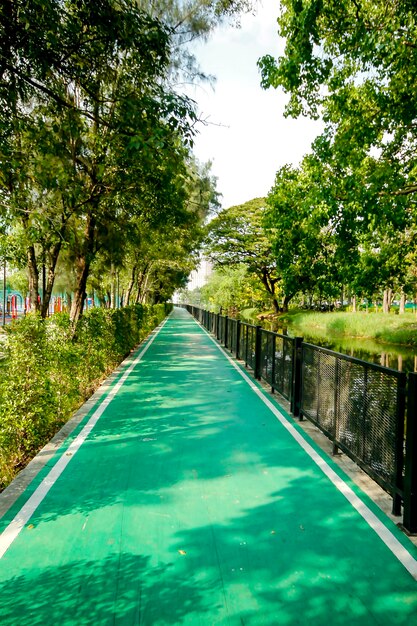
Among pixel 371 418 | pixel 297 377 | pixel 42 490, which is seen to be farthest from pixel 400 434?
pixel 42 490

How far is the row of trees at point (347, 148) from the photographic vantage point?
9.70 meters

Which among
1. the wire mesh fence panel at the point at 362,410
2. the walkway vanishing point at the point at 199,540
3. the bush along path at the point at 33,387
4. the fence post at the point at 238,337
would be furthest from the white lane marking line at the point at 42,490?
the fence post at the point at 238,337

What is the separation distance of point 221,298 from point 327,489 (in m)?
54.9

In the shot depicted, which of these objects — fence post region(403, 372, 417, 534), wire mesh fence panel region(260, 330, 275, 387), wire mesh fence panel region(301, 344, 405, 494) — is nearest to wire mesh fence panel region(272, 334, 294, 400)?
wire mesh fence panel region(260, 330, 275, 387)

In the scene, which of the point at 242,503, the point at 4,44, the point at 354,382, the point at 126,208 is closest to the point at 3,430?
the point at 242,503

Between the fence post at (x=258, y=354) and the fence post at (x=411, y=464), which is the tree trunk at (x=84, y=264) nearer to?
the fence post at (x=258, y=354)

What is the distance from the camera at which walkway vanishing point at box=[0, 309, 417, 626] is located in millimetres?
2850

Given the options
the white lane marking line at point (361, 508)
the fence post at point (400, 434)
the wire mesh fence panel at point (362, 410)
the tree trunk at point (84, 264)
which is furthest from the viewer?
the tree trunk at point (84, 264)

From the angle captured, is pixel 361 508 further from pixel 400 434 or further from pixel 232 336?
pixel 232 336

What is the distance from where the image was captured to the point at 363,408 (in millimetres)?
4832

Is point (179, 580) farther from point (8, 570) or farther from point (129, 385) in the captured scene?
point (129, 385)

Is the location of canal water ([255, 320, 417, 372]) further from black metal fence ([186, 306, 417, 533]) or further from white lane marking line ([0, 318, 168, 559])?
white lane marking line ([0, 318, 168, 559])

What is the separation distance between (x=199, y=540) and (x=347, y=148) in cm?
1102

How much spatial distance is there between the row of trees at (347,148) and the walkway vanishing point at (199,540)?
7.74 metres
